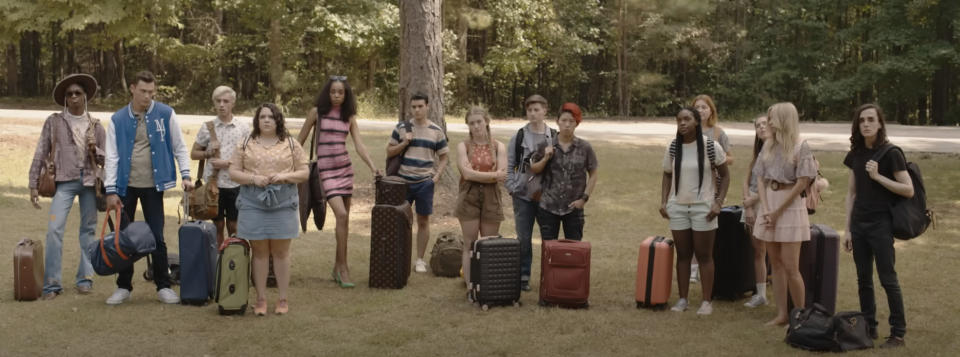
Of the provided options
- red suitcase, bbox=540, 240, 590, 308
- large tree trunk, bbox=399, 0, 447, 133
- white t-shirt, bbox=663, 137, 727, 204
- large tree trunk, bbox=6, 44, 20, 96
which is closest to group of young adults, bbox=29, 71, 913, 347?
white t-shirt, bbox=663, 137, 727, 204

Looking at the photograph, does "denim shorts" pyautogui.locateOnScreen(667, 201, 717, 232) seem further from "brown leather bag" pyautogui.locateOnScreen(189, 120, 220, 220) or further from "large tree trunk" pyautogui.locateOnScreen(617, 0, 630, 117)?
"large tree trunk" pyautogui.locateOnScreen(617, 0, 630, 117)

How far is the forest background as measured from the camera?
31375 millimetres

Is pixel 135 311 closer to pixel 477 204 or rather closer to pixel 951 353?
pixel 477 204

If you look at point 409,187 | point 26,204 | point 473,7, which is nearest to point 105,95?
point 473,7

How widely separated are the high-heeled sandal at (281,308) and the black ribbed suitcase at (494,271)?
57.2 inches

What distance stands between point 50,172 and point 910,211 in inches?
248

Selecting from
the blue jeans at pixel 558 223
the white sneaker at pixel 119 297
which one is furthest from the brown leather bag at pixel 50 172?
the blue jeans at pixel 558 223

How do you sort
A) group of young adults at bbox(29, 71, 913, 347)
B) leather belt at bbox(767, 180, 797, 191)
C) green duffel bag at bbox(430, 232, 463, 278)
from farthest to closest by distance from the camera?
green duffel bag at bbox(430, 232, 463, 278) → leather belt at bbox(767, 180, 797, 191) → group of young adults at bbox(29, 71, 913, 347)

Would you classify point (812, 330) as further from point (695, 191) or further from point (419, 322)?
point (419, 322)

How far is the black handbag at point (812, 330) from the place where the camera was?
5973mm

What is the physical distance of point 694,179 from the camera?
6.98 meters

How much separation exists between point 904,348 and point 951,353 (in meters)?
0.31

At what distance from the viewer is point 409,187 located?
8273 mm

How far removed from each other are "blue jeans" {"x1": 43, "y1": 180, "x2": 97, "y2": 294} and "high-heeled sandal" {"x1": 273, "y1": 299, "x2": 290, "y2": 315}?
5.98 ft
